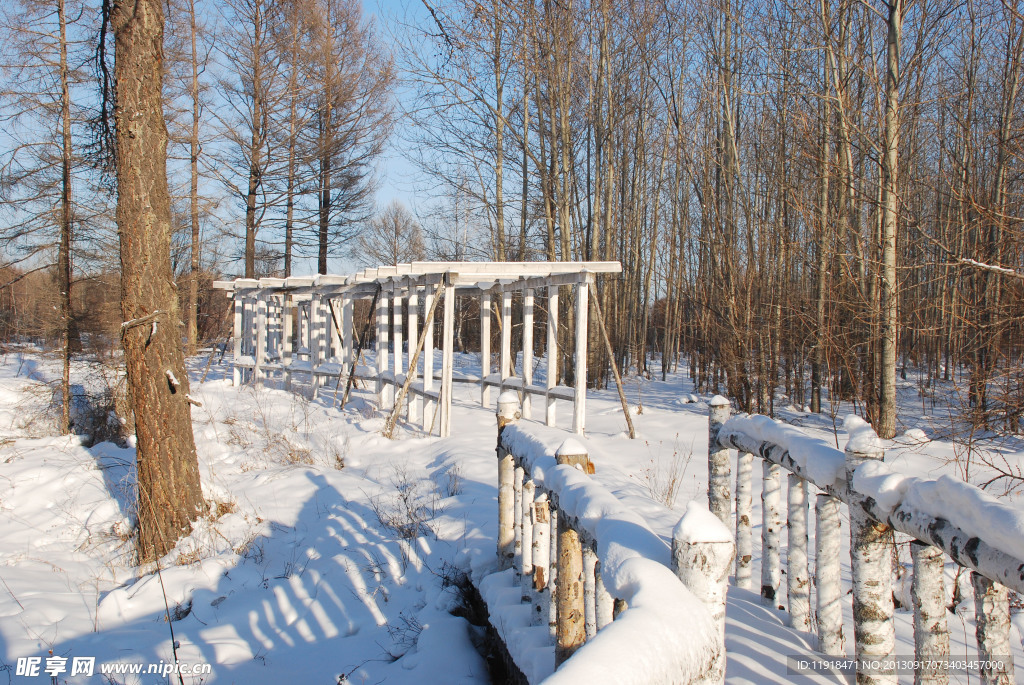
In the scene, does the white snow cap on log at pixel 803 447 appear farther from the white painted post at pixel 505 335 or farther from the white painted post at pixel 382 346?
the white painted post at pixel 382 346

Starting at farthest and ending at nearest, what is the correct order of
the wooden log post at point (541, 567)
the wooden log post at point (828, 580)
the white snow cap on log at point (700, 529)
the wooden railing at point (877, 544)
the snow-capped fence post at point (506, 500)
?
the snow-capped fence post at point (506, 500), the wooden log post at point (541, 567), the wooden log post at point (828, 580), the wooden railing at point (877, 544), the white snow cap on log at point (700, 529)

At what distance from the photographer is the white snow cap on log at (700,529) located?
1.47 m

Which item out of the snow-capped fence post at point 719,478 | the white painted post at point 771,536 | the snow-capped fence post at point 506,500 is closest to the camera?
the white painted post at point 771,536

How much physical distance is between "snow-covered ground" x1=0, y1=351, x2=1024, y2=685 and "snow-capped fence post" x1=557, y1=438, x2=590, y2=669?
2.15 feet

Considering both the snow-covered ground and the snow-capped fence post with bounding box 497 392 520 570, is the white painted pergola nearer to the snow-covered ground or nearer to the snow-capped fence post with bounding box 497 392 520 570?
the snow-covered ground

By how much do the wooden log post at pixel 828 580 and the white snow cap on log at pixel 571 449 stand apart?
1081mm

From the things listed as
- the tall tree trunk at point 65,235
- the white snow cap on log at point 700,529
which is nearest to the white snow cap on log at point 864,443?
the white snow cap on log at point 700,529

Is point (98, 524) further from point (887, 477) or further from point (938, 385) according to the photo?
point (938, 385)

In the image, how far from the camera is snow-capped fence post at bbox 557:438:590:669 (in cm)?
225

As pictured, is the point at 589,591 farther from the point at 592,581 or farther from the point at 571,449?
the point at 571,449

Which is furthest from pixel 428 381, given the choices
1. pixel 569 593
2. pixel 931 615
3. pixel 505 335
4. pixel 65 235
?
pixel 931 615

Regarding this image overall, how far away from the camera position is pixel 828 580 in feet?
8.97

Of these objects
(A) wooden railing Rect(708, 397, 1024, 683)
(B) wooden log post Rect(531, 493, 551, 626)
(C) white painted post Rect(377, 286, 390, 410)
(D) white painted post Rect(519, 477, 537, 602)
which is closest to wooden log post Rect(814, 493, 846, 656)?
(A) wooden railing Rect(708, 397, 1024, 683)

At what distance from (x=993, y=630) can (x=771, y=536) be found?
1431 mm
